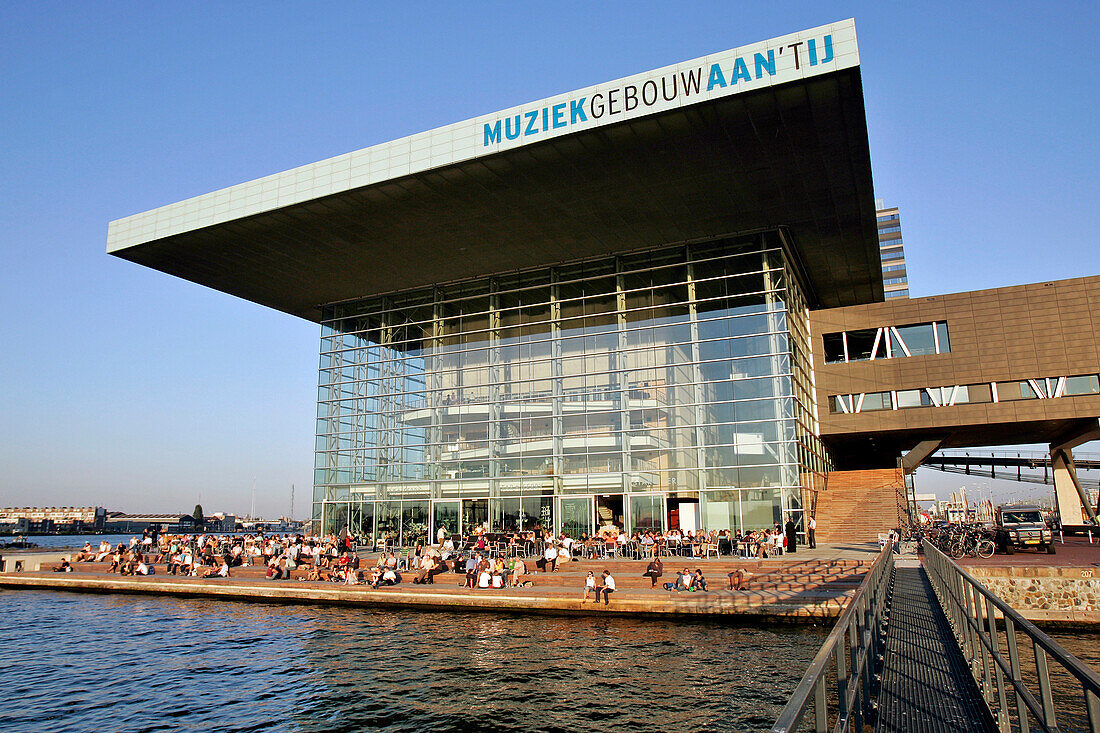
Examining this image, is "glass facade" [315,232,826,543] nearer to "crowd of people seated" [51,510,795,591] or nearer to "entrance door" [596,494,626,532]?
"entrance door" [596,494,626,532]

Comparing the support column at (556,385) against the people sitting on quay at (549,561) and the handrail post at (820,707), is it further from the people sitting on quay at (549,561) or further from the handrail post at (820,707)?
the handrail post at (820,707)

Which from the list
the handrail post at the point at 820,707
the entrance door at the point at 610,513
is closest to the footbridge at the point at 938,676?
the handrail post at the point at 820,707

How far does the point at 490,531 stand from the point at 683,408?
10770mm

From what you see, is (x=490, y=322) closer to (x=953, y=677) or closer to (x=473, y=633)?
(x=473, y=633)

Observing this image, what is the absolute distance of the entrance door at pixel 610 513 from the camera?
33.2 metres

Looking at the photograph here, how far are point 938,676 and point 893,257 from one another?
113244mm

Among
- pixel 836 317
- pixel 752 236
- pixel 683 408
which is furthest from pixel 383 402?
pixel 836 317

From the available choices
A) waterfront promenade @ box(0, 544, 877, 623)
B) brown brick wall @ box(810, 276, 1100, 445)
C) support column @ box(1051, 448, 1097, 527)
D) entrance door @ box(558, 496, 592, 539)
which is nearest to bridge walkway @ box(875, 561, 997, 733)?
waterfront promenade @ box(0, 544, 877, 623)

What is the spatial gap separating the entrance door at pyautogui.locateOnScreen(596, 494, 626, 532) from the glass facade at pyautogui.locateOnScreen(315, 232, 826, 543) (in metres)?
0.06

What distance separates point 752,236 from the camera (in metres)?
33.5

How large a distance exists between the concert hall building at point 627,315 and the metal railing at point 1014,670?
17928 mm

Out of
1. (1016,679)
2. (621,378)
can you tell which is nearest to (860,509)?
(621,378)

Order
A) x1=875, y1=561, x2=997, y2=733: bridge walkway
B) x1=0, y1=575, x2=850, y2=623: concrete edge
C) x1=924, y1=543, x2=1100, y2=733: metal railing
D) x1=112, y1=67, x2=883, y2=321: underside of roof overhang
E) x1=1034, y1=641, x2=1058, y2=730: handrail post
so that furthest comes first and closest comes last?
x1=112, y1=67, x2=883, y2=321: underside of roof overhang
x1=0, y1=575, x2=850, y2=623: concrete edge
x1=875, y1=561, x2=997, y2=733: bridge walkway
x1=1034, y1=641, x2=1058, y2=730: handrail post
x1=924, y1=543, x2=1100, y2=733: metal railing

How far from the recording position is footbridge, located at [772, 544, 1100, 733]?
3.88 m
